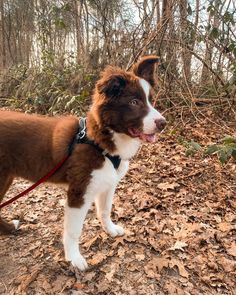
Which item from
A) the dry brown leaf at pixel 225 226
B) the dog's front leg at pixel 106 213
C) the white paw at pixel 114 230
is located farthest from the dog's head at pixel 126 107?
the dry brown leaf at pixel 225 226

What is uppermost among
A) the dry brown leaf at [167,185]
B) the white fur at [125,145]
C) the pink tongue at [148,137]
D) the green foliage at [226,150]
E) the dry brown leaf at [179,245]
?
the pink tongue at [148,137]

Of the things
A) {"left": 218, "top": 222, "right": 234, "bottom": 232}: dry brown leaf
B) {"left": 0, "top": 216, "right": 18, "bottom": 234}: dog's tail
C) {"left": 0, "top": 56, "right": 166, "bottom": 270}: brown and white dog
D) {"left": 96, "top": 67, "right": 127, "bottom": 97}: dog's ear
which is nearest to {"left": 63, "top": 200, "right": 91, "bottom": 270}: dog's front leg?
{"left": 0, "top": 56, "right": 166, "bottom": 270}: brown and white dog

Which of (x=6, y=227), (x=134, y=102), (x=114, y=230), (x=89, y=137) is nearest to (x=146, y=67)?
(x=134, y=102)

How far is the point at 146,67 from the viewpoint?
3555 millimetres

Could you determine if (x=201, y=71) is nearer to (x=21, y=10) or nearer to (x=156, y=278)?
(x=156, y=278)

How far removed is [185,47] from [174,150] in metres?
2.73

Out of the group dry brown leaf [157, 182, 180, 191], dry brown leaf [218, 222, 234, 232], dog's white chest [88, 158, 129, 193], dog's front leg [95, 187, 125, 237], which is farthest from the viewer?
dry brown leaf [157, 182, 180, 191]

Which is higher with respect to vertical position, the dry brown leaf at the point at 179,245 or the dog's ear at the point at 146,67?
the dog's ear at the point at 146,67

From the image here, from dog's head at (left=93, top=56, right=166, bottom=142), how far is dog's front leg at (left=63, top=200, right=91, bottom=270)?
866 millimetres

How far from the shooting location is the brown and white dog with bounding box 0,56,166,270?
3.18m

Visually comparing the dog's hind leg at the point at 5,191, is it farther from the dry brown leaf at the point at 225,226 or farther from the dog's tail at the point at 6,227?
the dry brown leaf at the point at 225,226

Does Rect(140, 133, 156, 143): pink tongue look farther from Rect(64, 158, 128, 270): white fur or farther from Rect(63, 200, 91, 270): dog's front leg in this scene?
Rect(63, 200, 91, 270): dog's front leg

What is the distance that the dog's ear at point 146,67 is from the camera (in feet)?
11.6

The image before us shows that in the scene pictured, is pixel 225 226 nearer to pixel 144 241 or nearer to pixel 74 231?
pixel 144 241
